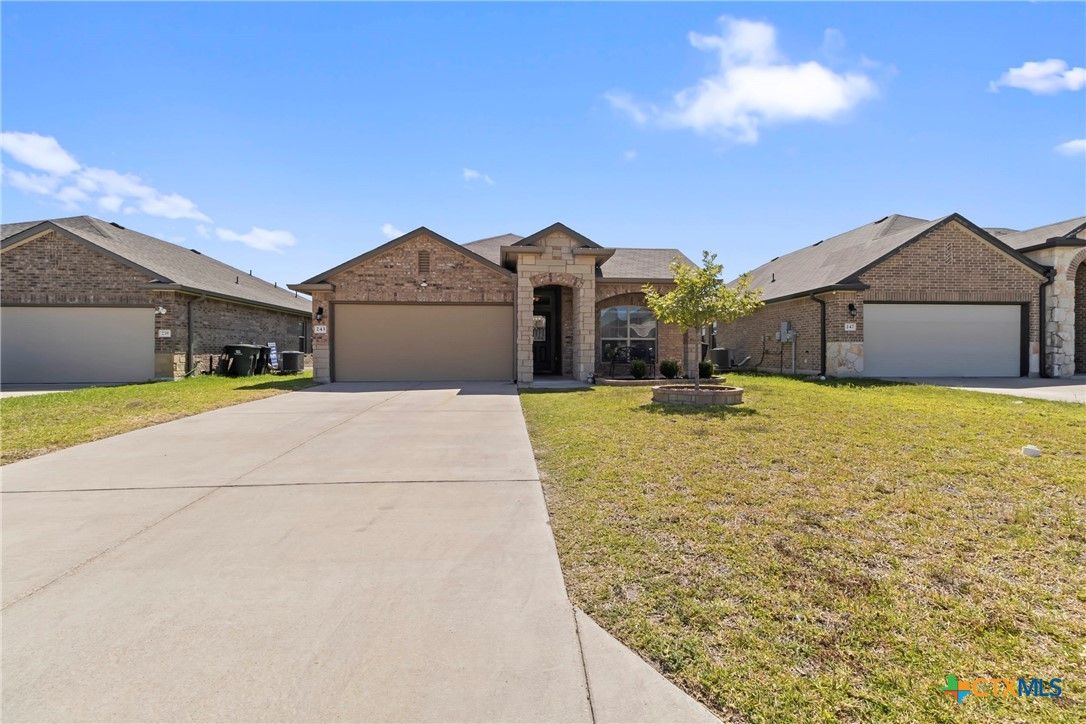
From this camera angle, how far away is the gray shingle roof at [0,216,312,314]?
56.0ft

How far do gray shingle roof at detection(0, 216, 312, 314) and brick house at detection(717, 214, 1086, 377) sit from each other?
20893 mm

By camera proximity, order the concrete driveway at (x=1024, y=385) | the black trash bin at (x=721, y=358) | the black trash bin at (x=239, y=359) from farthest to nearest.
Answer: the black trash bin at (x=721, y=358)
the black trash bin at (x=239, y=359)
the concrete driveway at (x=1024, y=385)

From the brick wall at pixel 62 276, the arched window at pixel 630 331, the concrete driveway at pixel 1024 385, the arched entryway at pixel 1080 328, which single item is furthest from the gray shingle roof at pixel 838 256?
the brick wall at pixel 62 276

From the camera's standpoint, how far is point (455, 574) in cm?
312

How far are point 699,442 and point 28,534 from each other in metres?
6.40

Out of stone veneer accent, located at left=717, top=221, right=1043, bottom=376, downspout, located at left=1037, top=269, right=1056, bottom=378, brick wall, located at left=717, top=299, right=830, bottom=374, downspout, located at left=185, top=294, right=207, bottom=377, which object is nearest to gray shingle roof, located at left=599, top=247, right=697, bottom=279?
brick wall, located at left=717, top=299, right=830, bottom=374

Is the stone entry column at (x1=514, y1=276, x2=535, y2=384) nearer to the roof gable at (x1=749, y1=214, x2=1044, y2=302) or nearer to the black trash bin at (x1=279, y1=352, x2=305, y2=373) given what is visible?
the roof gable at (x1=749, y1=214, x2=1044, y2=302)

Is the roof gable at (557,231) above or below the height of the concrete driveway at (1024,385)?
above

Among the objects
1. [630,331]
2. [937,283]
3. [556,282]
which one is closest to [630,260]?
[630,331]

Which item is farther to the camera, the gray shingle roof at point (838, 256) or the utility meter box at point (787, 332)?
the utility meter box at point (787, 332)

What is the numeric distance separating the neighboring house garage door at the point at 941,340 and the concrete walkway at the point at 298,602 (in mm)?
15509

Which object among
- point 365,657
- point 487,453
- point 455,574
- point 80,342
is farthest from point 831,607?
point 80,342

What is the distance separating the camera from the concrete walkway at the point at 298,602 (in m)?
2.09

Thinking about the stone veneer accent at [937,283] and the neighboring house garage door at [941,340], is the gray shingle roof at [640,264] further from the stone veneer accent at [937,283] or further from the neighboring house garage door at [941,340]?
the neighboring house garage door at [941,340]
